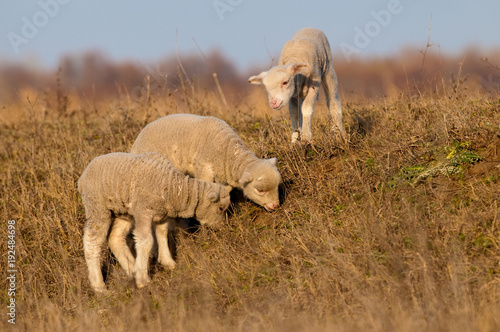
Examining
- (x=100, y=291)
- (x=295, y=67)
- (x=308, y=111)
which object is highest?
(x=295, y=67)

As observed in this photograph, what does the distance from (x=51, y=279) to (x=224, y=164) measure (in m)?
2.81

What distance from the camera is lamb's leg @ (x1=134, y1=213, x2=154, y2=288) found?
697 cm

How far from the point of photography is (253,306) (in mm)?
5691

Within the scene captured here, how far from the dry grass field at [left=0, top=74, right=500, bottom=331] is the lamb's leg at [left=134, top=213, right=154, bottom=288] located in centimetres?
18

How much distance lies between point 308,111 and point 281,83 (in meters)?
0.72

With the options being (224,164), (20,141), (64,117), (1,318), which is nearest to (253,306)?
(224,164)

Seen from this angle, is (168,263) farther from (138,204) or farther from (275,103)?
(275,103)

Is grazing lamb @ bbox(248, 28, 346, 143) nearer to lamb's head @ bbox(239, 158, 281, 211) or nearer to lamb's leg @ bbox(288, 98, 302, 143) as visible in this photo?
lamb's leg @ bbox(288, 98, 302, 143)

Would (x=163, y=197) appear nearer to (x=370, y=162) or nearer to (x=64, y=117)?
(x=370, y=162)

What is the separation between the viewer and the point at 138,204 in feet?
23.1

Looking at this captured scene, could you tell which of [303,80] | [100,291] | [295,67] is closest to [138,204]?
[100,291]

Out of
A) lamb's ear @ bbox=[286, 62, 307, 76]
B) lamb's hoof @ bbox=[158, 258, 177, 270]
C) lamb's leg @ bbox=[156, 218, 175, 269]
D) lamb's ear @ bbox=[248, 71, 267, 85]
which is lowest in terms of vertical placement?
lamb's hoof @ bbox=[158, 258, 177, 270]

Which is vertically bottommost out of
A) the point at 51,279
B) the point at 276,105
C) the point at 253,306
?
the point at 51,279

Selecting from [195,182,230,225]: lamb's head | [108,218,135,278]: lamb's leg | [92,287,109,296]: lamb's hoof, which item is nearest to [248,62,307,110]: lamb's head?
[195,182,230,225]: lamb's head
